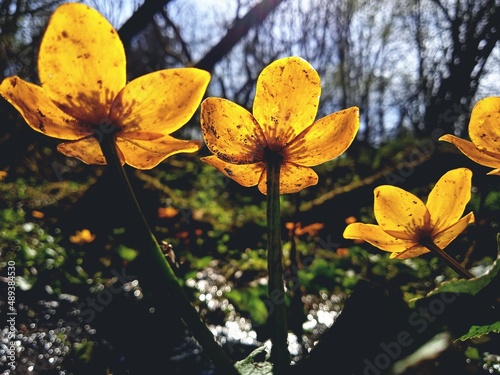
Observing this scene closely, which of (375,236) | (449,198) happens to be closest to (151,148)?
(375,236)

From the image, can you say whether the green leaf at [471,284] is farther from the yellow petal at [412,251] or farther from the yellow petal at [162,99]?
the yellow petal at [162,99]

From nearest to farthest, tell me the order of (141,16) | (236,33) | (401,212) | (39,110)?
(39,110)
(401,212)
(141,16)
(236,33)

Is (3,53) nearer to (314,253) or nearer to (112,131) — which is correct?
(314,253)

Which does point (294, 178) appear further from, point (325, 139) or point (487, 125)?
point (487, 125)

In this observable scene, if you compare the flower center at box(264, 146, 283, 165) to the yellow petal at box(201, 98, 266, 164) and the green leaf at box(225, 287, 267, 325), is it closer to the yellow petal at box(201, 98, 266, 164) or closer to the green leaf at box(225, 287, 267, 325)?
the yellow petal at box(201, 98, 266, 164)

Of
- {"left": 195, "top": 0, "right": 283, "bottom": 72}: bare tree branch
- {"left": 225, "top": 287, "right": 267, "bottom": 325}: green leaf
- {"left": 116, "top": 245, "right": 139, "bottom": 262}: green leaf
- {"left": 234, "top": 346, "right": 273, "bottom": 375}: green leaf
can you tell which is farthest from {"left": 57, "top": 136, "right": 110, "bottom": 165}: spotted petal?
{"left": 195, "top": 0, "right": 283, "bottom": 72}: bare tree branch

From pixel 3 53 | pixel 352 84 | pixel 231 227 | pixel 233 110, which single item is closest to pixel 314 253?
pixel 231 227
